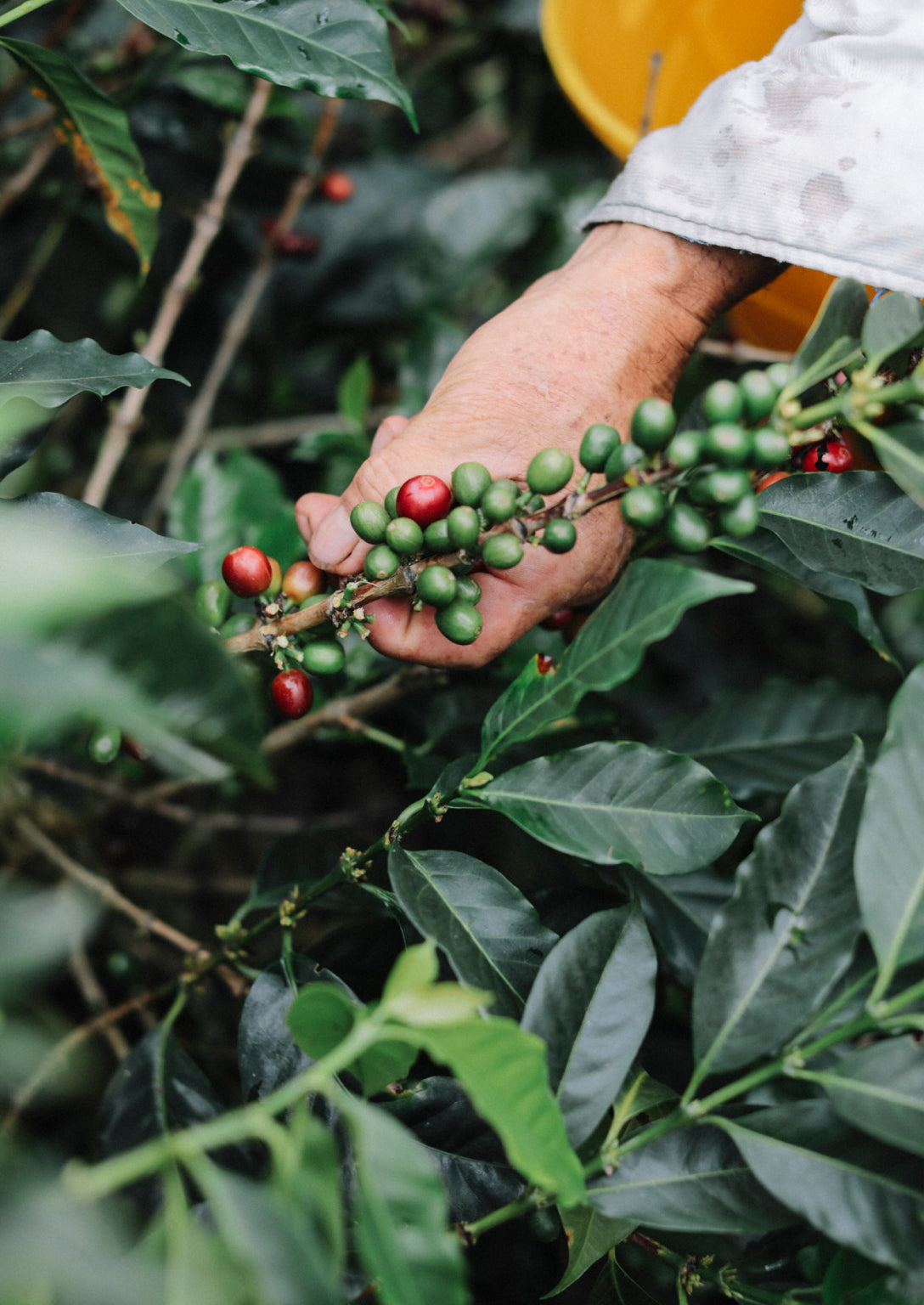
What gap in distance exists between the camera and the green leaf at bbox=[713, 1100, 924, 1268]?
773 millimetres

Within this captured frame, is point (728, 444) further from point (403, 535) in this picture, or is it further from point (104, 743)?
point (104, 743)

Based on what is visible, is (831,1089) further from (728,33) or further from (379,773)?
(728,33)

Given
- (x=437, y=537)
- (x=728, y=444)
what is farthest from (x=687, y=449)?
(x=437, y=537)

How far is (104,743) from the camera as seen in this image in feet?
3.46

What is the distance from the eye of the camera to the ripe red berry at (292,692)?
1176 millimetres

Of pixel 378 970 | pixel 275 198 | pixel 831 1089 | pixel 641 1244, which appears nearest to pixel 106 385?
pixel 378 970

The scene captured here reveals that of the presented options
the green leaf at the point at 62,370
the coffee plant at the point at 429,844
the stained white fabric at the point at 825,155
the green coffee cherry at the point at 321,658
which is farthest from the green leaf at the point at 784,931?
the green leaf at the point at 62,370

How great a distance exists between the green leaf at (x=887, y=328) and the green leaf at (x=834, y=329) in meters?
0.06

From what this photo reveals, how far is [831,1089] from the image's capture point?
0.80 m

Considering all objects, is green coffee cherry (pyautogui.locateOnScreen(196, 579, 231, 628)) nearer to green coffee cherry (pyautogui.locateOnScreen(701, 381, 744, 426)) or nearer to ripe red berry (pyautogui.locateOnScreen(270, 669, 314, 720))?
ripe red berry (pyautogui.locateOnScreen(270, 669, 314, 720))

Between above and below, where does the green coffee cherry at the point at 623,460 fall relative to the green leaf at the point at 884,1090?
above

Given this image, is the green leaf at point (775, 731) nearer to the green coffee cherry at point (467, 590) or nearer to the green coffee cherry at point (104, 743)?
the green coffee cherry at point (467, 590)

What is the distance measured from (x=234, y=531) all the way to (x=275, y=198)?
1.13 m

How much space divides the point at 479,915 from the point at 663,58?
2304 mm
